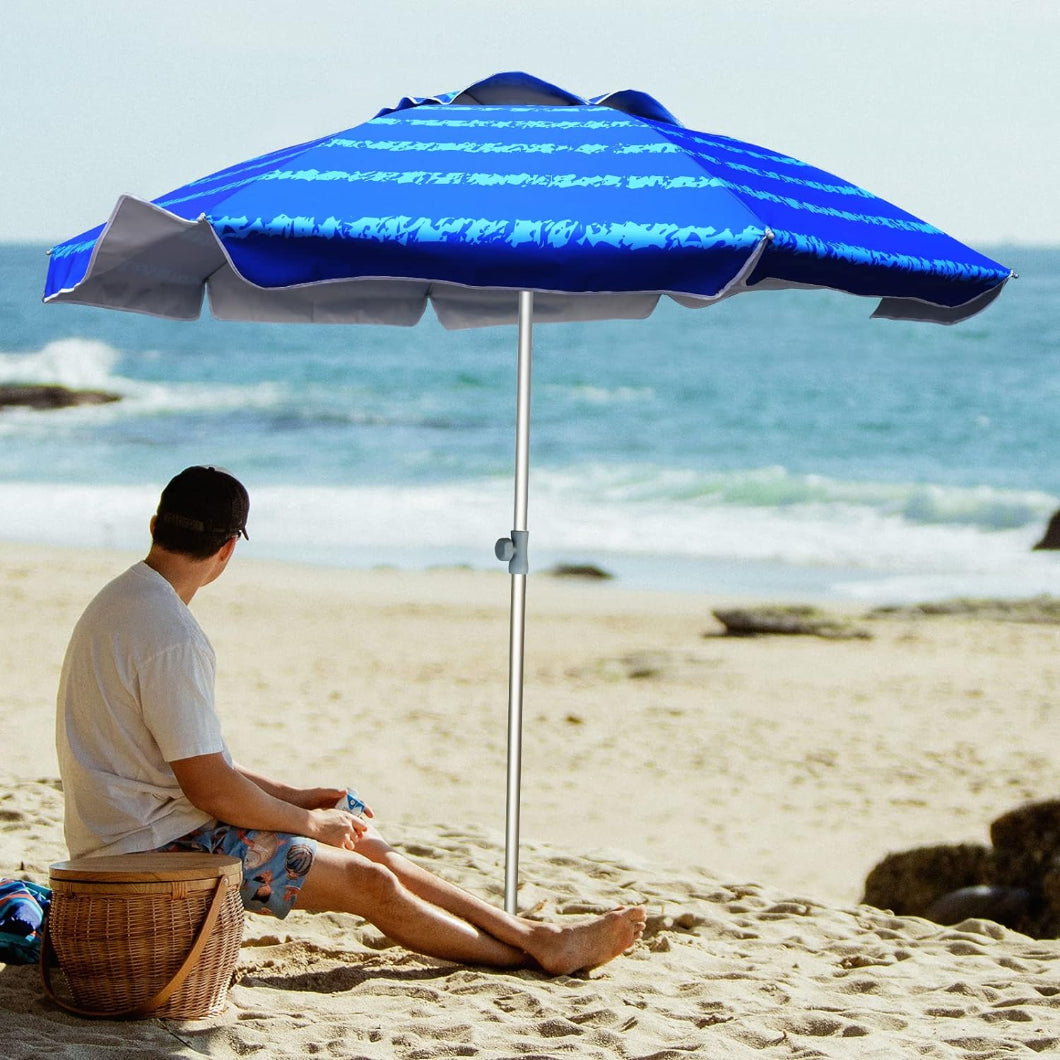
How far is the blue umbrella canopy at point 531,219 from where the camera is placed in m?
2.51

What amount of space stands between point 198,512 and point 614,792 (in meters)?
4.20

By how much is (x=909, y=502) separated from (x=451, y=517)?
19.5ft

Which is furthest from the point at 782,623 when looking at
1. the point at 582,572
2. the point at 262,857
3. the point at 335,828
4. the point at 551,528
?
the point at 262,857

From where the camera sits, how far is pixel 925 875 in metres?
5.32

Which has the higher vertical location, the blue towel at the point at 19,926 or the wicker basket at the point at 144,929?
the wicker basket at the point at 144,929

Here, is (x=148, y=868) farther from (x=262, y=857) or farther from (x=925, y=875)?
(x=925, y=875)

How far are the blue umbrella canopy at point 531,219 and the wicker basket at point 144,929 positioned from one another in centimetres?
121

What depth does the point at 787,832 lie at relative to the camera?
249 inches

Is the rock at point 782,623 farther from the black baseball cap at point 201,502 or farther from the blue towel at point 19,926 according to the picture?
the black baseball cap at point 201,502

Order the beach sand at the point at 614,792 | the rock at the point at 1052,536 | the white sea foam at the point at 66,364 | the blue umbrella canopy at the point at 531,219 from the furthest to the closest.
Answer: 1. the white sea foam at the point at 66,364
2. the rock at the point at 1052,536
3. the beach sand at the point at 614,792
4. the blue umbrella canopy at the point at 531,219

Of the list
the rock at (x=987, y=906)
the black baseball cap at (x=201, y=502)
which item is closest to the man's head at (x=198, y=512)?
the black baseball cap at (x=201, y=502)

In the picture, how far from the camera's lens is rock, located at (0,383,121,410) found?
91.9 feet

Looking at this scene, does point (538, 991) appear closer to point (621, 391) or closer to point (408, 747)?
point (408, 747)

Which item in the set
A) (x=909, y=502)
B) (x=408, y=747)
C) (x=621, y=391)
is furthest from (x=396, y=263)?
(x=621, y=391)
